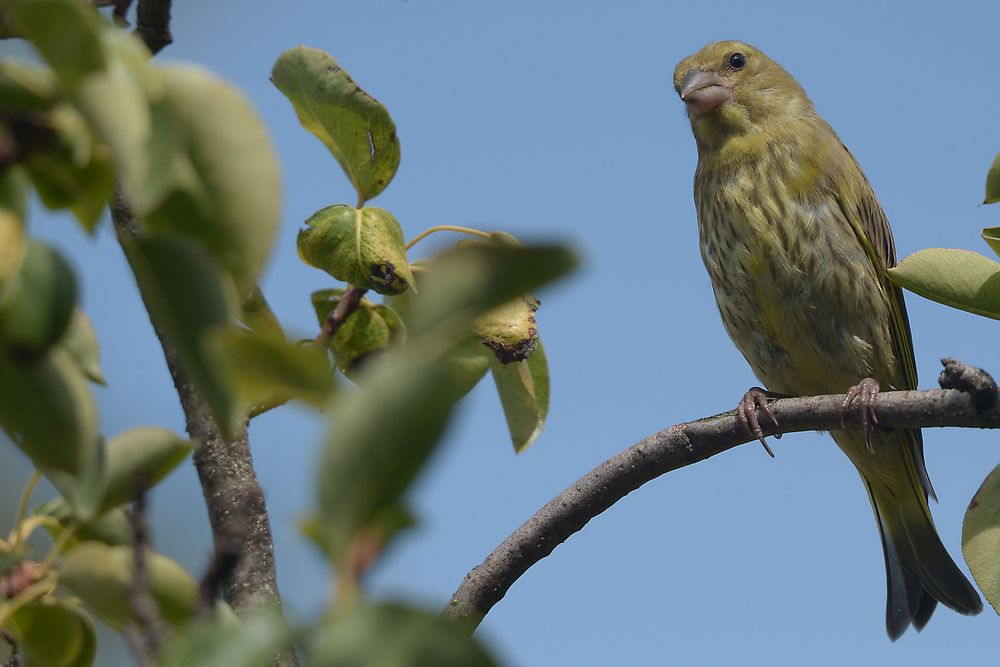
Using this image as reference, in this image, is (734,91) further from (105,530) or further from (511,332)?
(105,530)

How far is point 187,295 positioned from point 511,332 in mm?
1395

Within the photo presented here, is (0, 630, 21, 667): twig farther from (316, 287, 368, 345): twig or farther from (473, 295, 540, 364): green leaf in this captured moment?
(473, 295, 540, 364): green leaf

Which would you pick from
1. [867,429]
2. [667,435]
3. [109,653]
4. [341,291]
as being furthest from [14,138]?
[109,653]

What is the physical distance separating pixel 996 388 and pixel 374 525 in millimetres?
2142

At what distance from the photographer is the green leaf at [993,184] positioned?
168 cm

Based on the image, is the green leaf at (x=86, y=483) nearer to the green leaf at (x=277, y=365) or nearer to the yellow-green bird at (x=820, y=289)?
the green leaf at (x=277, y=365)

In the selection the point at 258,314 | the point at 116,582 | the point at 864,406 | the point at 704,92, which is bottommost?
the point at 116,582

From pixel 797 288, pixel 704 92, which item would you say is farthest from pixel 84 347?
pixel 704 92

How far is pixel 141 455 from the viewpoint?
1.14 m

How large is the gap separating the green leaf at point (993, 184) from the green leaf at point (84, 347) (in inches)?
50.6

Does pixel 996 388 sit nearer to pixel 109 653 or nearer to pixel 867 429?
pixel 867 429

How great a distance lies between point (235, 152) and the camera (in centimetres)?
86

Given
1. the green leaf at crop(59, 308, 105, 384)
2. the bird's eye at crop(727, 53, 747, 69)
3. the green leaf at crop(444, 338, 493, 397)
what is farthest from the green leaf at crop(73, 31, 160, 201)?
the bird's eye at crop(727, 53, 747, 69)

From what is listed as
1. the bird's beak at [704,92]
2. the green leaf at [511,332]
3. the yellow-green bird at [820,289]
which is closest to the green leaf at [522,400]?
the green leaf at [511,332]
